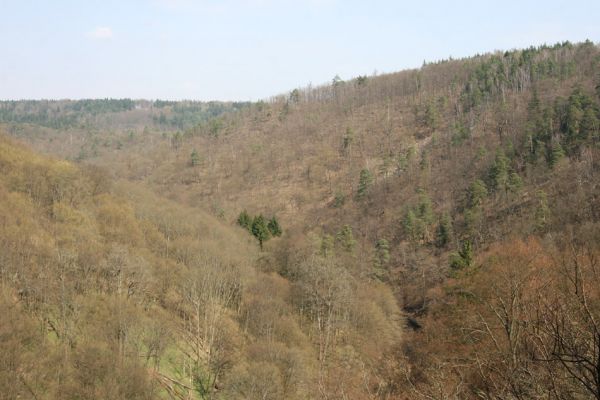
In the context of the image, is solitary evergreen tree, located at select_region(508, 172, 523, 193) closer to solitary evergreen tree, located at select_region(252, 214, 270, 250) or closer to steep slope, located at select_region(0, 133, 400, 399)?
steep slope, located at select_region(0, 133, 400, 399)

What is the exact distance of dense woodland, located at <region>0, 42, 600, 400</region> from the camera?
55.3 ft

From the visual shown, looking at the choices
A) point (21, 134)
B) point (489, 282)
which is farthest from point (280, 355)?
point (21, 134)

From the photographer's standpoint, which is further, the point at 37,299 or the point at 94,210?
the point at 94,210

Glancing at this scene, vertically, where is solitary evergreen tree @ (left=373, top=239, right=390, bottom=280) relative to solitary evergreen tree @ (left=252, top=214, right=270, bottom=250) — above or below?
below

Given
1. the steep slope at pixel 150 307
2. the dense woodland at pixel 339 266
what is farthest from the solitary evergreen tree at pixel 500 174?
the steep slope at pixel 150 307

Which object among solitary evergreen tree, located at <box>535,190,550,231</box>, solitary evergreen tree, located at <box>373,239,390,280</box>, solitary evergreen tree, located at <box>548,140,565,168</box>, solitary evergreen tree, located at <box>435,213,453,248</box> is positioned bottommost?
solitary evergreen tree, located at <box>373,239,390,280</box>

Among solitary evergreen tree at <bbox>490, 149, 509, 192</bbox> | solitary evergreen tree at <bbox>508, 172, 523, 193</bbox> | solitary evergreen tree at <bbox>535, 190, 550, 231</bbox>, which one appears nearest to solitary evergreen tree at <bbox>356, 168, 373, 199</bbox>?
solitary evergreen tree at <bbox>490, 149, 509, 192</bbox>

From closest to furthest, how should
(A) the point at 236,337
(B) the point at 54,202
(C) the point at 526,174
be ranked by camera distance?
(A) the point at 236,337 < (B) the point at 54,202 < (C) the point at 526,174

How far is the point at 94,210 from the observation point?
4281 cm

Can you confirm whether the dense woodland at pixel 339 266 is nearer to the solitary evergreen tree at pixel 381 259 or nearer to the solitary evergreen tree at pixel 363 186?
the solitary evergreen tree at pixel 381 259

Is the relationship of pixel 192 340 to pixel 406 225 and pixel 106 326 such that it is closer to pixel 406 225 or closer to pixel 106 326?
pixel 106 326

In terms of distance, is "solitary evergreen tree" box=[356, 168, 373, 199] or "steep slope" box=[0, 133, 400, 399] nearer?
"steep slope" box=[0, 133, 400, 399]

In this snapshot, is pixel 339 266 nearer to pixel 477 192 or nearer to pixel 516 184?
pixel 477 192

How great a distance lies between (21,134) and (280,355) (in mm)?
180065
